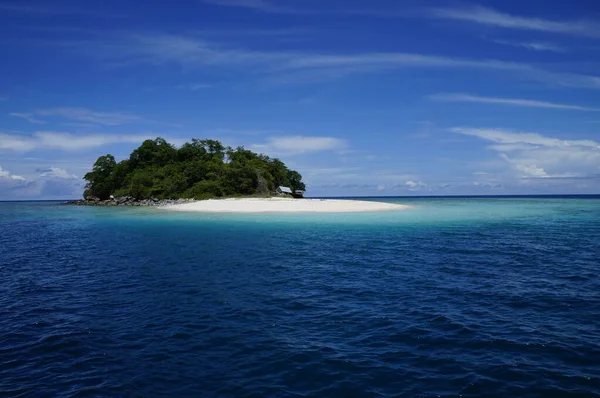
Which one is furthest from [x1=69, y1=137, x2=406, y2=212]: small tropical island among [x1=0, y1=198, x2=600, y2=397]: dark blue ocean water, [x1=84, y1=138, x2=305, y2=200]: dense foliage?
[x1=0, y1=198, x2=600, y2=397]: dark blue ocean water

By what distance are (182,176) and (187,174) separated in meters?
1.34

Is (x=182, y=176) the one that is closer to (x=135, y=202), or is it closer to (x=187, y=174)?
(x=187, y=174)

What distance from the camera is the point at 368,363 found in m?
8.62

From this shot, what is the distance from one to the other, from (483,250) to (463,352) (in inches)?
636

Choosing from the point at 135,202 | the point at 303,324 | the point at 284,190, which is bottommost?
the point at 303,324

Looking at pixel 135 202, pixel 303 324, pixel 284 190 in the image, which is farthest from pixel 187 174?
pixel 303 324

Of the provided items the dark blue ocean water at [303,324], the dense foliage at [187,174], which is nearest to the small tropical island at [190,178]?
the dense foliage at [187,174]

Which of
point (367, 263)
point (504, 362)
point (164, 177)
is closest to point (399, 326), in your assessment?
point (504, 362)

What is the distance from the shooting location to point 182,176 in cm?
9662

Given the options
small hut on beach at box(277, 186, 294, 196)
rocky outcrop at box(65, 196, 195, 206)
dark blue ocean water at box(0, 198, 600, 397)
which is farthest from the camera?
small hut on beach at box(277, 186, 294, 196)

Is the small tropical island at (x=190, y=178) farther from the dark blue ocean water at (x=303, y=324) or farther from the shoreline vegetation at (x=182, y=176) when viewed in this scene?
the dark blue ocean water at (x=303, y=324)

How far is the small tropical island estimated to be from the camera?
3533 inches

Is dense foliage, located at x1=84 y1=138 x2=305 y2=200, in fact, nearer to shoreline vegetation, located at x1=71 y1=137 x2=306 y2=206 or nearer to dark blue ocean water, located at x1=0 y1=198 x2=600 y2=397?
shoreline vegetation, located at x1=71 y1=137 x2=306 y2=206

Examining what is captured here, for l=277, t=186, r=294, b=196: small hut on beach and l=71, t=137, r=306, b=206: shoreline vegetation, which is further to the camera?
l=277, t=186, r=294, b=196: small hut on beach
